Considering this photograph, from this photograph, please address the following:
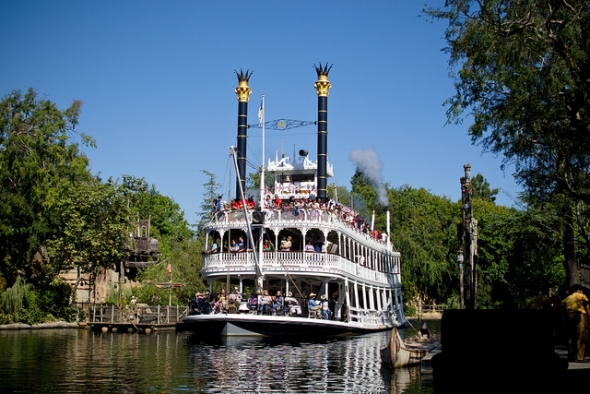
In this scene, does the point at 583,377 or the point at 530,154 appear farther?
the point at 530,154

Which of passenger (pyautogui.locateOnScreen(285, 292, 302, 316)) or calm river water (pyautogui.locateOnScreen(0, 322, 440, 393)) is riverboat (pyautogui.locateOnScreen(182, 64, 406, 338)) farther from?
calm river water (pyautogui.locateOnScreen(0, 322, 440, 393))

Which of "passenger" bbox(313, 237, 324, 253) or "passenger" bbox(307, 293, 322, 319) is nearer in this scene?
"passenger" bbox(307, 293, 322, 319)

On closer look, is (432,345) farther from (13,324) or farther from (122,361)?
(13,324)

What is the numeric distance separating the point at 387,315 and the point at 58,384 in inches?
1088

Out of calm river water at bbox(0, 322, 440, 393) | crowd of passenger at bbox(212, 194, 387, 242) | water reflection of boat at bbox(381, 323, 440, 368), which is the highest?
crowd of passenger at bbox(212, 194, 387, 242)

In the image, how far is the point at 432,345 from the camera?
20359mm

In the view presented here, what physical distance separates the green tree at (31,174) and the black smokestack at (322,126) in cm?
1469

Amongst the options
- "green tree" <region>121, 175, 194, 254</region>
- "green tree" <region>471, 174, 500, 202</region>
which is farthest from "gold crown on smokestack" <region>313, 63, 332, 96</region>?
"green tree" <region>471, 174, 500, 202</region>

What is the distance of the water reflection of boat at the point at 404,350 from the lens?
18.6m

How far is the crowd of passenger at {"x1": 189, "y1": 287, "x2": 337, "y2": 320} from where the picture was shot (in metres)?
28.4

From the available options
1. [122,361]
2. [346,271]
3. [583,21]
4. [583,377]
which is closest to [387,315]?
[346,271]

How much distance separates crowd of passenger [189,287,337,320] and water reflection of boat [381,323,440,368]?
8.74m

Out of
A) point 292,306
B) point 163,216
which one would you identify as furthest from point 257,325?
point 163,216

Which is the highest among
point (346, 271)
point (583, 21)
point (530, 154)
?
point (583, 21)
